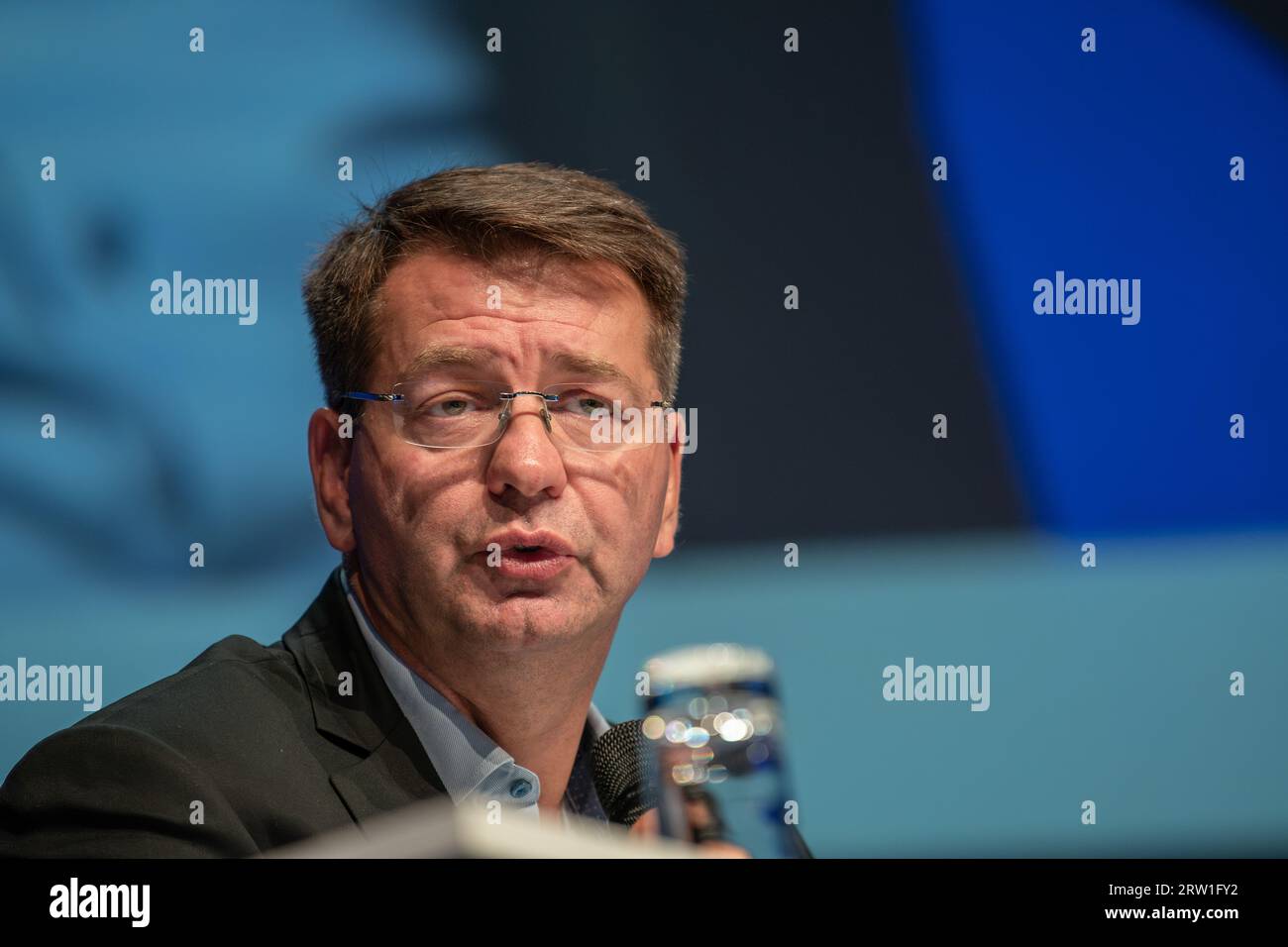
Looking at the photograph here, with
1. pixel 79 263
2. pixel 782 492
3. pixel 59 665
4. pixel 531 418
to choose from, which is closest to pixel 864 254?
pixel 782 492

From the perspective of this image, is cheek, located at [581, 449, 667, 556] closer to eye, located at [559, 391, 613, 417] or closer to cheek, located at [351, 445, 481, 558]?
eye, located at [559, 391, 613, 417]

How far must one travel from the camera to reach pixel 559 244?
275 cm

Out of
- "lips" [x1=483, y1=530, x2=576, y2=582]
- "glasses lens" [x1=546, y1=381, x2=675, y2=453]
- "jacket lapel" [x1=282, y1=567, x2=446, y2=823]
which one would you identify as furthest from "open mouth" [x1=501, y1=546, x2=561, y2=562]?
"jacket lapel" [x1=282, y1=567, x2=446, y2=823]

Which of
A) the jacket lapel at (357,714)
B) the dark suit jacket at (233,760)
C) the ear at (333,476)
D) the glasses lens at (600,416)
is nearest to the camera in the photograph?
the dark suit jacket at (233,760)

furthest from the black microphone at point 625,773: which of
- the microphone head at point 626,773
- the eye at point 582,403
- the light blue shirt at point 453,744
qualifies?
the eye at point 582,403

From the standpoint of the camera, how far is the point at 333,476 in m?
2.84

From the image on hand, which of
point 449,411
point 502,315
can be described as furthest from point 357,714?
point 502,315

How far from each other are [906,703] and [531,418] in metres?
1.19

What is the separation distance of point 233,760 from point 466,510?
0.64 meters

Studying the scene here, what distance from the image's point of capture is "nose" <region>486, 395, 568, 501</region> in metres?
2.60

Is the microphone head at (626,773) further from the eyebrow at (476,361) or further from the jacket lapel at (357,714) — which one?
the eyebrow at (476,361)

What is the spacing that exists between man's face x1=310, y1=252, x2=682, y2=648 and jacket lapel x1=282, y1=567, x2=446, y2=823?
0.14m

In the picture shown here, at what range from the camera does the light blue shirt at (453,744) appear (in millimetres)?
2600
